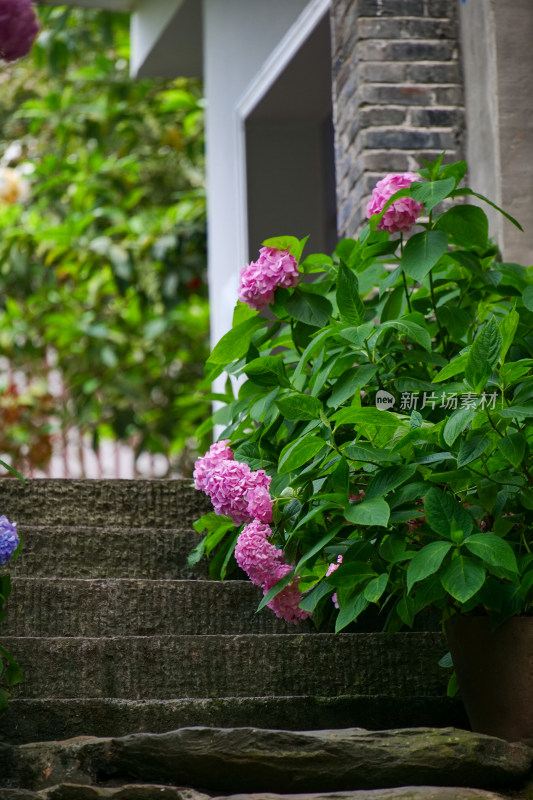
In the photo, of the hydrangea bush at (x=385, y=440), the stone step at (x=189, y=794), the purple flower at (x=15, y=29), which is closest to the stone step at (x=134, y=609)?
the hydrangea bush at (x=385, y=440)

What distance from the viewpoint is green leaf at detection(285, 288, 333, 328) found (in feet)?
7.41

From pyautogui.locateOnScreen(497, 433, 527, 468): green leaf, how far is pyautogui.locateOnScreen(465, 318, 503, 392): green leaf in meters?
0.09

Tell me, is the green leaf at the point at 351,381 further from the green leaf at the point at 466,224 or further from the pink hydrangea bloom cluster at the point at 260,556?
the green leaf at the point at 466,224

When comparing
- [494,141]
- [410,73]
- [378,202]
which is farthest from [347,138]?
[378,202]

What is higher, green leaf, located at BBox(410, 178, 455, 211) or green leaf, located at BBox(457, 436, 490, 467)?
green leaf, located at BBox(410, 178, 455, 211)

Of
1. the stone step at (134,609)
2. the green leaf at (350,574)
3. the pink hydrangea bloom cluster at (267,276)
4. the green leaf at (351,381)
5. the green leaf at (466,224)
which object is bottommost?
the stone step at (134,609)

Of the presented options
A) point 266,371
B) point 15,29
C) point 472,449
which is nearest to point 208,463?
point 266,371

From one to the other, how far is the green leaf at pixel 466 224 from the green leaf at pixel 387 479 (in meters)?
0.68

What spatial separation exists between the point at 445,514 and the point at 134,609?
2.99 feet

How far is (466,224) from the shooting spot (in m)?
2.31

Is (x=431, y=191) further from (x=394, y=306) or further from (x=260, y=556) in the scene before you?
(x=260, y=556)

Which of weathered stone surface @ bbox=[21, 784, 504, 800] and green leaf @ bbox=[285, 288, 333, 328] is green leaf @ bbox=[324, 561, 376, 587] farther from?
green leaf @ bbox=[285, 288, 333, 328]

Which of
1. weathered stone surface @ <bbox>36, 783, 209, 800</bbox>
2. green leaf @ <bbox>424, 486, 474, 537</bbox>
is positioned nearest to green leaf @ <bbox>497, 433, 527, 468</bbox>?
green leaf @ <bbox>424, 486, 474, 537</bbox>

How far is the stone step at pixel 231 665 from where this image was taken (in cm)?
220
